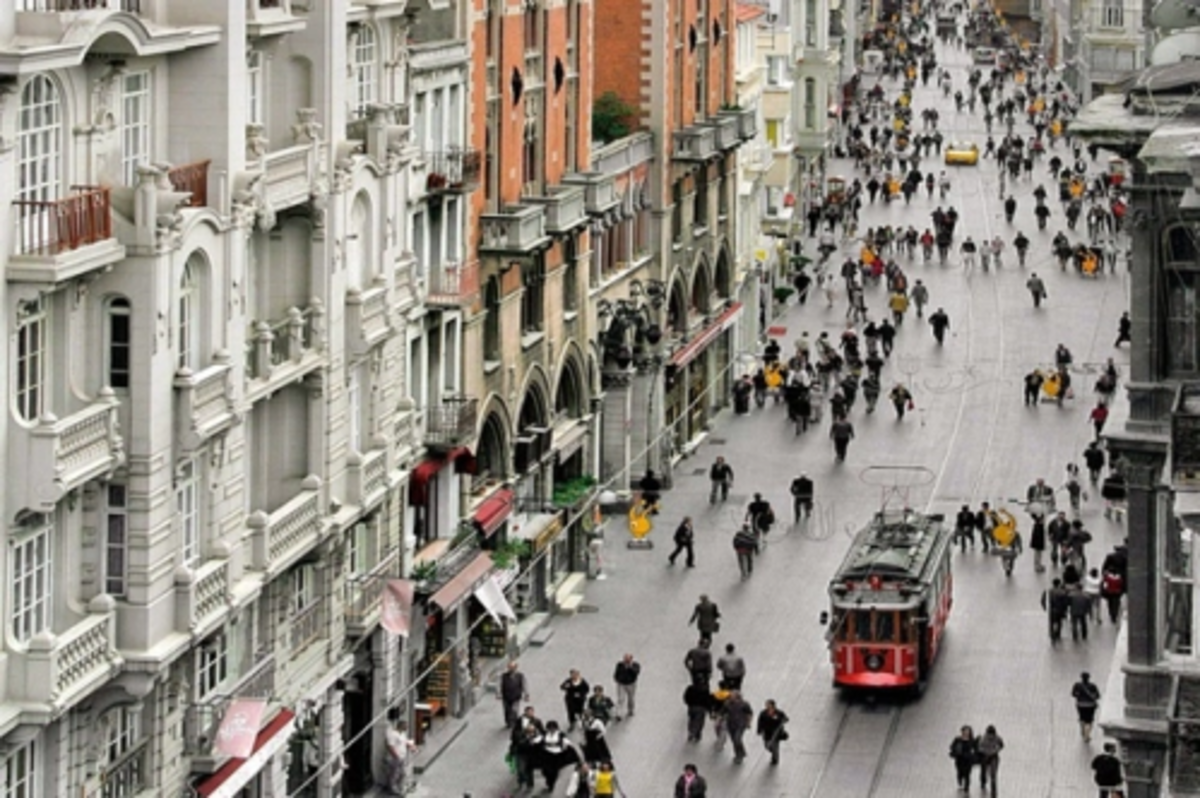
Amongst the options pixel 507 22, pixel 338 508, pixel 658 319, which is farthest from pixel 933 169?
pixel 338 508

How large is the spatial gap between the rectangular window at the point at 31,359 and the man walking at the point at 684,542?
1421 inches

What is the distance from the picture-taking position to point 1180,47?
4750 cm

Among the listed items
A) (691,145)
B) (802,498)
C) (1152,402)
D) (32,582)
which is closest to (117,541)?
(32,582)

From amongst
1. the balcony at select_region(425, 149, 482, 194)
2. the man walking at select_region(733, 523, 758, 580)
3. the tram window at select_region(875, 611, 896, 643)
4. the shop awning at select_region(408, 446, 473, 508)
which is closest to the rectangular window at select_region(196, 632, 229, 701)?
the shop awning at select_region(408, 446, 473, 508)

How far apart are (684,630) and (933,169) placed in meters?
95.1

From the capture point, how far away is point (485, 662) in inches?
2798

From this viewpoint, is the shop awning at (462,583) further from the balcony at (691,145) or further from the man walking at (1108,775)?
the balcony at (691,145)

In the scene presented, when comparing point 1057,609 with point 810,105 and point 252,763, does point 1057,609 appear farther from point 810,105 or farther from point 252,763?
point 810,105

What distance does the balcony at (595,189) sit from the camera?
81.9m

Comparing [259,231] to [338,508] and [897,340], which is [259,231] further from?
[897,340]

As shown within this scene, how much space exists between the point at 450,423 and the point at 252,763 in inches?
647

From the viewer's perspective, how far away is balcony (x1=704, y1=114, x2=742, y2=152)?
101m

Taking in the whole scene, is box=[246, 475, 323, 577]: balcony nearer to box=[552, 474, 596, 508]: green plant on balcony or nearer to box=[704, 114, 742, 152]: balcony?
box=[552, 474, 596, 508]: green plant on balcony

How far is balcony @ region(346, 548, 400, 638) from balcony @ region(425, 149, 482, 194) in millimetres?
9105
